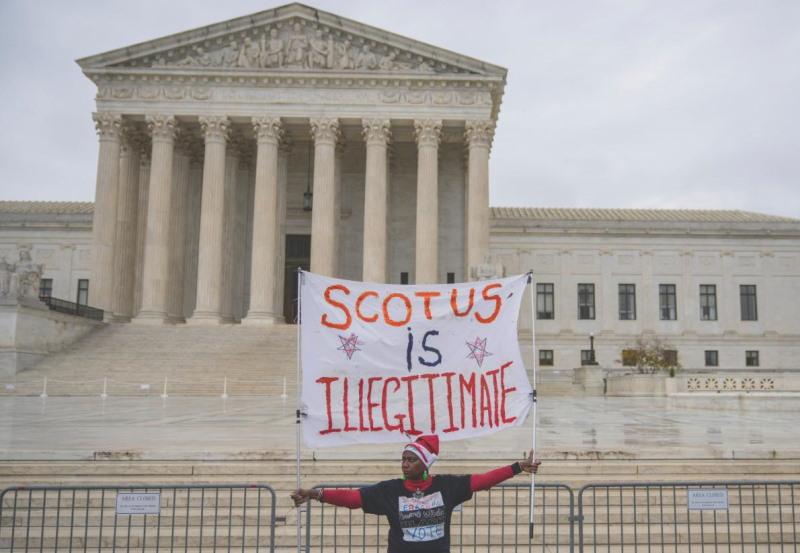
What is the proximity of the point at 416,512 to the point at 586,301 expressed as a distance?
51.0 metres

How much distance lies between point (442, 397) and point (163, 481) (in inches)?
185

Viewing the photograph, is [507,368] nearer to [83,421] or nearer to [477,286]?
[477,286]

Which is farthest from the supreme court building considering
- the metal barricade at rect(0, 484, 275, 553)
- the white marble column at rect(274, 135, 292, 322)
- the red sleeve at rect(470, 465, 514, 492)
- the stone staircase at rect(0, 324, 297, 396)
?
the red sleeve at rect(470, 465, 514, 492)

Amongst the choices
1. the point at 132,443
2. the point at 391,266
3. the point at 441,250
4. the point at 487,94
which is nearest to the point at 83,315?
the point at 391,266

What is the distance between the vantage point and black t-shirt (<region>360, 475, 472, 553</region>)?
4.96 m

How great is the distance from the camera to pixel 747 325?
177 ft

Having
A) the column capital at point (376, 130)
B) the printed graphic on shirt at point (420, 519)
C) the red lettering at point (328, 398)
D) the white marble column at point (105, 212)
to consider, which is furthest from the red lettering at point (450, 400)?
the white marble column at point (105, 212)

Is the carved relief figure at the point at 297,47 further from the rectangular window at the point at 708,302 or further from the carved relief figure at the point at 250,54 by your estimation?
the rectangular window at the point at 708,302

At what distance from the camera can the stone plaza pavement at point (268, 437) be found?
1038cm

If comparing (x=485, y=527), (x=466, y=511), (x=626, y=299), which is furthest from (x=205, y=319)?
(x=485, y=527)

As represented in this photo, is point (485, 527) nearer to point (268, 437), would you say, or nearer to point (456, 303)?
point (456, 303)

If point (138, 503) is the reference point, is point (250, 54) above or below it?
above

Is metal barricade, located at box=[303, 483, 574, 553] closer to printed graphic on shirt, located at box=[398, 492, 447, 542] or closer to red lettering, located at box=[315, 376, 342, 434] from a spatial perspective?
red lettering, located at box=[315, 376, 342, 434]

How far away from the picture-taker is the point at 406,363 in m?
6.90
